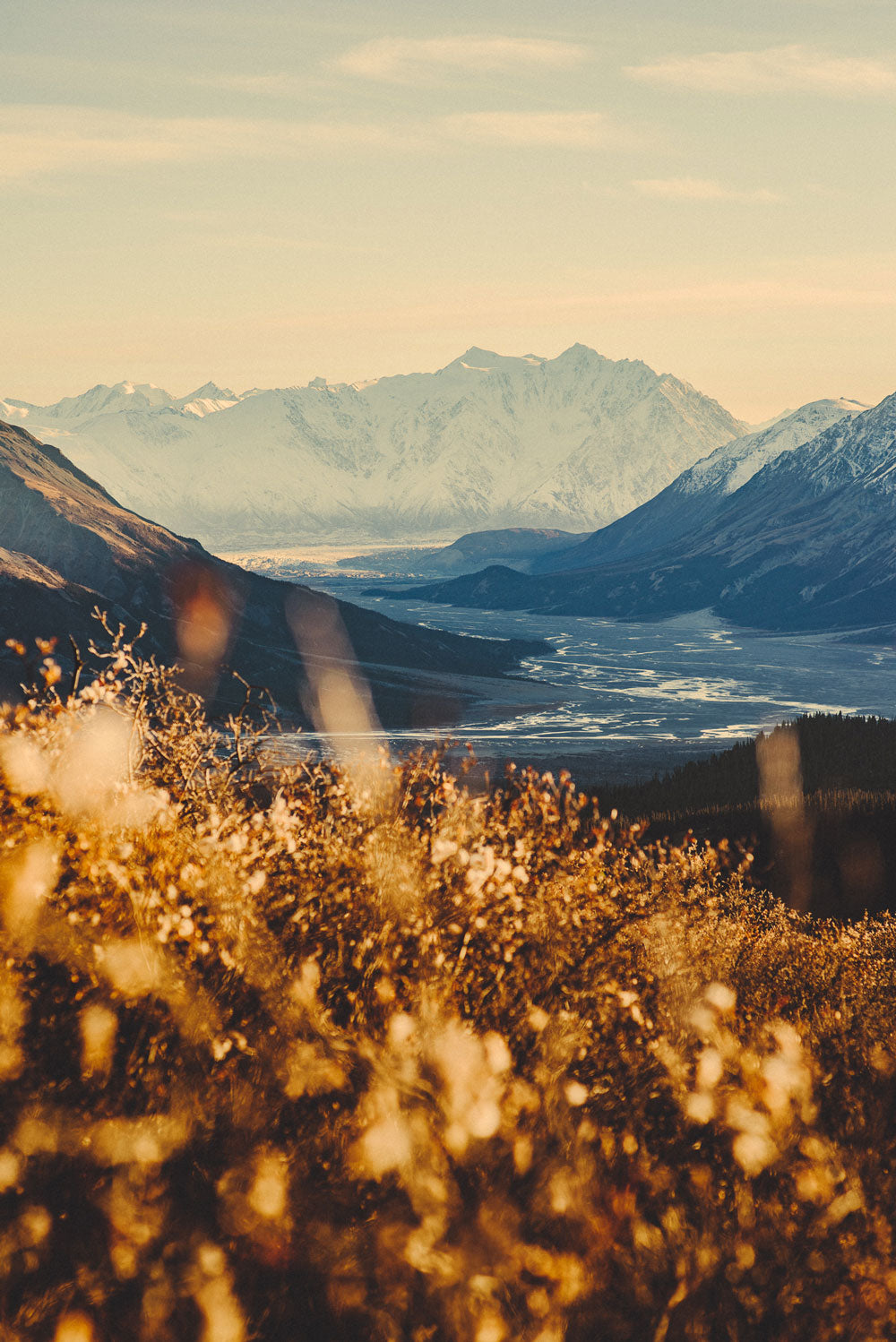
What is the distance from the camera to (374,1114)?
9.71m

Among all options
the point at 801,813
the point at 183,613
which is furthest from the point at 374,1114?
the point at 183,613

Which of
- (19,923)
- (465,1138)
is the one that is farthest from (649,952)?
(19,923)

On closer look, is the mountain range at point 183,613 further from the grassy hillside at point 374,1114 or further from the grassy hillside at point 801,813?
the grassy hillside at point 374,1114

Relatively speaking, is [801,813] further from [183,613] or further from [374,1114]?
[183,613]

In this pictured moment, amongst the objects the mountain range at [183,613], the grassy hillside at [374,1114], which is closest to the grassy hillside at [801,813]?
the grassy hillside at [374,1114]

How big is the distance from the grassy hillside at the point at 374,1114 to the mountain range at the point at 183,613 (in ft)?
443

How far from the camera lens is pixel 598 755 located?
433ft

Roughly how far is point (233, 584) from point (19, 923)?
189 m

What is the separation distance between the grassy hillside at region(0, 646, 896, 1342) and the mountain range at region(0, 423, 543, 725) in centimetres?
13491

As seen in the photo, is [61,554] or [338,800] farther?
[61,554]

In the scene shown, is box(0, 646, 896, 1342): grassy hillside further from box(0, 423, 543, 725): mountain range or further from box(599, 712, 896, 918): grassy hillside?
box(0, 423, 543, 725): mountain range

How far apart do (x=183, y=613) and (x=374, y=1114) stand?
173m

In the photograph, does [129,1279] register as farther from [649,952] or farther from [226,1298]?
[649,952]

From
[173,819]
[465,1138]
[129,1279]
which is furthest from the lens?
[173,819]
